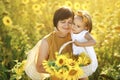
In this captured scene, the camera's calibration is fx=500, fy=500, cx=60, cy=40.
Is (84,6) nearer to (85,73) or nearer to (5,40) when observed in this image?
(5,40)

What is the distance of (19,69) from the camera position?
10.8 ft

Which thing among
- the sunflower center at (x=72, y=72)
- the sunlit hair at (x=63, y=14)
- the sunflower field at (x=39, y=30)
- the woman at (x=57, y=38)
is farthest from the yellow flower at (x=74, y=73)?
the sunflower field at (x=39, y=30)

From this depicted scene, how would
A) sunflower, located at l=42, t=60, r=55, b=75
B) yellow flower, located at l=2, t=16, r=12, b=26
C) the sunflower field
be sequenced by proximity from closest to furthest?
1. sunflower, located at l=42, t=60, r=55, b=75
2. the sunflower field
3. yellow flower, located at l=2, t=16, r=12, b=26

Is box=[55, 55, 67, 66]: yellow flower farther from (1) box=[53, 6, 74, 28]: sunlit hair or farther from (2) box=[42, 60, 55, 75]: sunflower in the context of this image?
(1) box=[53, 6, 74, 28]: sunlit hair

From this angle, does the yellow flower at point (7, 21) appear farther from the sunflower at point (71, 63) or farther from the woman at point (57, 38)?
the sunflower at point (71, 63)

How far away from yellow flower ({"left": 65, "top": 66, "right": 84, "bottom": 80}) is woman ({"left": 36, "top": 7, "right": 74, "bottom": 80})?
0.35 ft

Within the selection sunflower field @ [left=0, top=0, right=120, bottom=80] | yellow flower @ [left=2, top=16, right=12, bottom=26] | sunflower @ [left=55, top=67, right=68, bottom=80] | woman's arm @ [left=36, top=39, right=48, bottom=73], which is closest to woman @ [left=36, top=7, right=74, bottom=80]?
woman's arm @ [left=36, top=39, right=48, bottom=73]

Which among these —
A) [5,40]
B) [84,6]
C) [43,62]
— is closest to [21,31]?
[5,40]

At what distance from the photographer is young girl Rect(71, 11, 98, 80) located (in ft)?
9.43

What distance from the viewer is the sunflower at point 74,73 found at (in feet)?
9.39

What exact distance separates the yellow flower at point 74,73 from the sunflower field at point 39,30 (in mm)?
473

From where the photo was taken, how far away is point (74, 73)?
2885 mm

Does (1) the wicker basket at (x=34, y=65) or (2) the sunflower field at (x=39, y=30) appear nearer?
(1) the wicker basket at (x=34, y=65)

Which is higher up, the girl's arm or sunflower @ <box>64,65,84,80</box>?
the girl's arm
